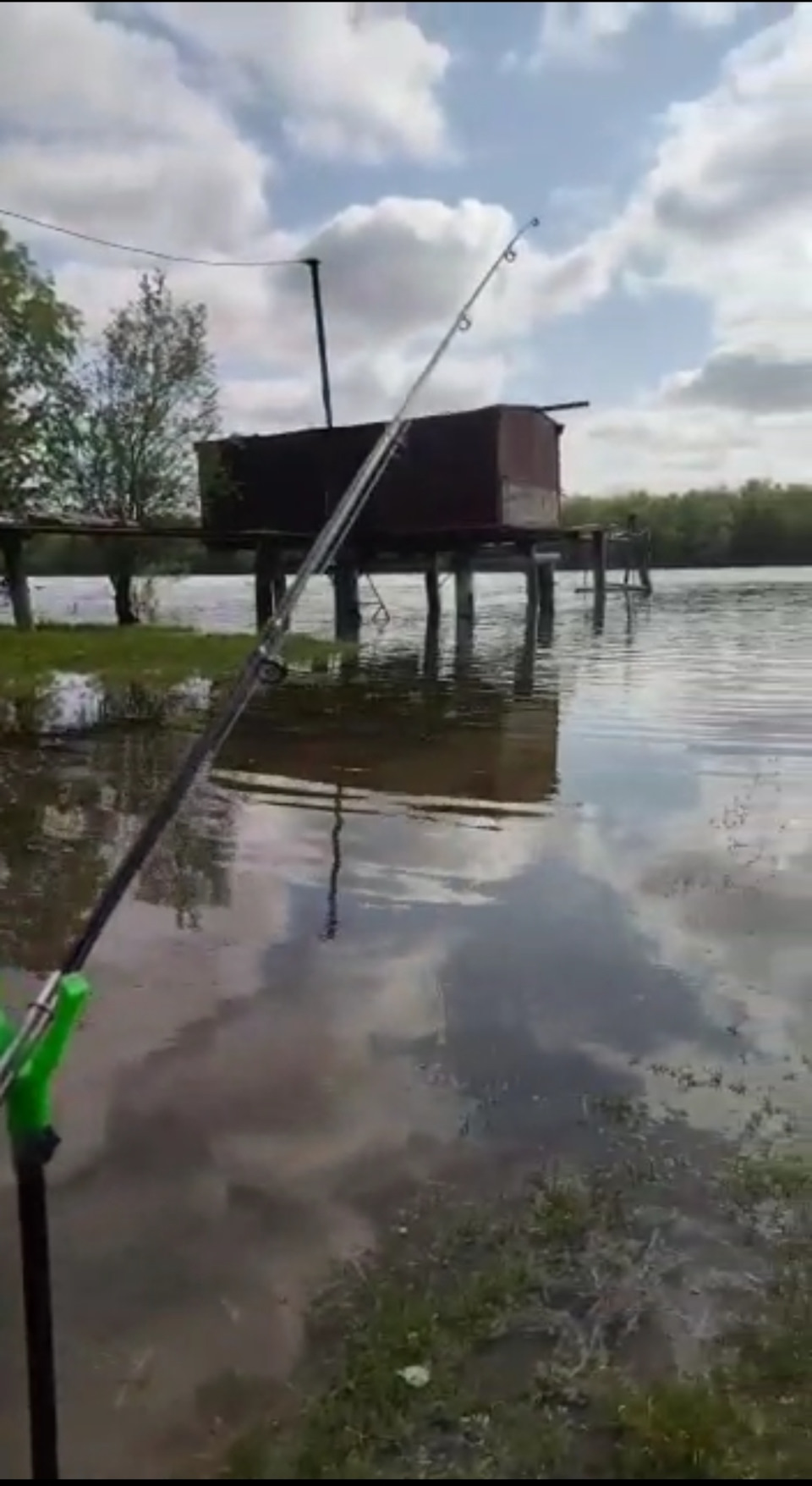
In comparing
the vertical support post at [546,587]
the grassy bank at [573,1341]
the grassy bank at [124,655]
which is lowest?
the grassy bank at [573,1341]

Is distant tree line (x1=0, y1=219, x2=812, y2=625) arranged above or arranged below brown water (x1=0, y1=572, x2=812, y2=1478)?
above

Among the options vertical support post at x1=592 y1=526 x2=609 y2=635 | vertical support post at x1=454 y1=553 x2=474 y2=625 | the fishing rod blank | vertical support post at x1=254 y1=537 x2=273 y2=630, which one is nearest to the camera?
the fishing rod blank

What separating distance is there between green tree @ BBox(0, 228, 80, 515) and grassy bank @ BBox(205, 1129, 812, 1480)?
21.0 metres

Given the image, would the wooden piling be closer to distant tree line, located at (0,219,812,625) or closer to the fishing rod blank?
distant tree line, located at (0,219,812,625)

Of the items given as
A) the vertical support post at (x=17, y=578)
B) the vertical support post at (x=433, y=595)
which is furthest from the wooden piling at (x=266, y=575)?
the vertical support post at (x=433, y=595)

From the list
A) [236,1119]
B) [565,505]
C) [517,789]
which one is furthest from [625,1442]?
[565,505]

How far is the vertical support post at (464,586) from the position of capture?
33062 mm

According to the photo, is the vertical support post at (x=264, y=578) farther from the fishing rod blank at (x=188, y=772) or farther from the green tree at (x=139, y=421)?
the fishing rod blank at (x=188, y=772)

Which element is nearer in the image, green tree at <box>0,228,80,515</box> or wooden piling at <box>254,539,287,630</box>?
green tree at <box>0,228,80,515</box>

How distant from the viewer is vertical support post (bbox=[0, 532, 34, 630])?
72.7 feet

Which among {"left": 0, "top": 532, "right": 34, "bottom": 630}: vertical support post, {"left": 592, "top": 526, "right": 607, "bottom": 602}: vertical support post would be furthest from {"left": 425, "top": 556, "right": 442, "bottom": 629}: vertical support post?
{"left": 0, "top": 532, "right": 34, "bottom": 630}: vertical support post

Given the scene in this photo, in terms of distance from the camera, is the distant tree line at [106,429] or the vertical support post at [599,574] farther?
the vertical support post at [599,574]

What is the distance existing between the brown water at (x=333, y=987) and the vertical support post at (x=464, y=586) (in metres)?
19.4

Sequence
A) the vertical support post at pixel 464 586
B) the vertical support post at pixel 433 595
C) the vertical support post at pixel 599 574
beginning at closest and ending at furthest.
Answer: the vertical support post at pixel 433 595 → the vertical support post at pixel 464 586 → the vertical support post at pixel 599 574
